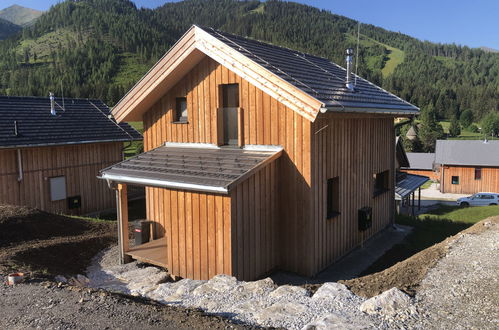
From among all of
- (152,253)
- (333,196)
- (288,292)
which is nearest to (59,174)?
(152,253)

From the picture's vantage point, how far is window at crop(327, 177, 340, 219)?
10.8 m

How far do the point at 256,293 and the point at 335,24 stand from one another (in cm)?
20465

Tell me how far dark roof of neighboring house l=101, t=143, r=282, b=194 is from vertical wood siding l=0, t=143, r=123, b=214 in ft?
28.7

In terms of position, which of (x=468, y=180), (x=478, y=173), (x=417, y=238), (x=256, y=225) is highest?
(x=256, y=225)

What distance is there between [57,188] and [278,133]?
1302 centimetres

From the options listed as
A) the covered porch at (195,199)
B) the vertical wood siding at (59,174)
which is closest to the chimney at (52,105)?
the vertical wood siding at (59,174)

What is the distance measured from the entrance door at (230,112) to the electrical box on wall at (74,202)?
11171mm

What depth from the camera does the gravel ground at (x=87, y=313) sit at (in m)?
5.19

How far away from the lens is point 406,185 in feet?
73.7

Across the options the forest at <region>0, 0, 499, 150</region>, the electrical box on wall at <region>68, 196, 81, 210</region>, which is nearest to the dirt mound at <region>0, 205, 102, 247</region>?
the electrical box on wall at <region>68, 196, 81, 210</region>

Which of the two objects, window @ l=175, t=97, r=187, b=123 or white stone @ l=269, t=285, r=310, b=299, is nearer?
white stone @ l=269, t=285, r=310, b=299

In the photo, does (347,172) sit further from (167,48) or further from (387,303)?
(167,48)

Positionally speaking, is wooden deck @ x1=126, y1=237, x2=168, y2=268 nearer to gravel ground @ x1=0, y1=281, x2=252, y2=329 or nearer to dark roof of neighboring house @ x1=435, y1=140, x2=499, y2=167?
gravel ground @ x1=0, y1=281, x2=252, y2=329

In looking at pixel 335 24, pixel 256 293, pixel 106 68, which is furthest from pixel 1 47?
pixel 256 293
